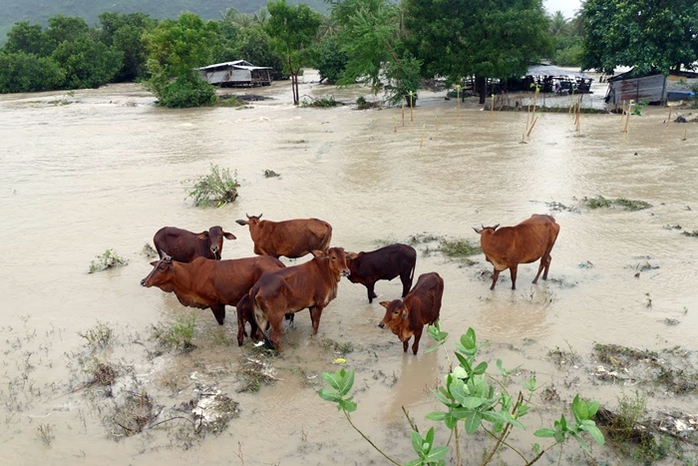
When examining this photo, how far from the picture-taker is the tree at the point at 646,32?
23.0 metres

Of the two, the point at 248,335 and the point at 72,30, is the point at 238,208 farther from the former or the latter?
the point at 72,30

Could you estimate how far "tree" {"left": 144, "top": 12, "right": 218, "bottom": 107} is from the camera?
107 ft

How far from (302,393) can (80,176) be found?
39.1 feet

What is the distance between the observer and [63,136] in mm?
22312

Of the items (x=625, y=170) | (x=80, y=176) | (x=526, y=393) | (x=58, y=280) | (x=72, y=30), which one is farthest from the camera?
(x=72, y=30)

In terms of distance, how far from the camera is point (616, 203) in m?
10.9

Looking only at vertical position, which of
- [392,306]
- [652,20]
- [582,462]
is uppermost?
[652,20]

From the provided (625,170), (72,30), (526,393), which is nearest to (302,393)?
(526,393)

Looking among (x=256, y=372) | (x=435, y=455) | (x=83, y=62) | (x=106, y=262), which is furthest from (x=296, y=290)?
(x=83, y=62)

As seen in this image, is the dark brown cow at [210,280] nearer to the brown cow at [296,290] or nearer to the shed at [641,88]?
the brown cow at [296,290]

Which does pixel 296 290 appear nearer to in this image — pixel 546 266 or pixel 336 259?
pixel 336 259

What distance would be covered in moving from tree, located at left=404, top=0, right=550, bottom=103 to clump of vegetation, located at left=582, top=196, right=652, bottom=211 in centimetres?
1517

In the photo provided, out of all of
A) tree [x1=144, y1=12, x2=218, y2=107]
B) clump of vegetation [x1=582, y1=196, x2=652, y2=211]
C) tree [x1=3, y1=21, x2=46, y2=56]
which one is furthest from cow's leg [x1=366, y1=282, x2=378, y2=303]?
tree [x1=3, y1=21, x2=46, y2=56]

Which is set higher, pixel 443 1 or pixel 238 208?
pixel 443 1
